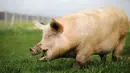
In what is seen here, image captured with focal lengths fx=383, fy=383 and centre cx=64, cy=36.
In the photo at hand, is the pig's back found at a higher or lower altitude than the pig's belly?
higher

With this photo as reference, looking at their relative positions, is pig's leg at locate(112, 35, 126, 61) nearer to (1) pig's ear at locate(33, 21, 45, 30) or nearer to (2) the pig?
(2) the pig

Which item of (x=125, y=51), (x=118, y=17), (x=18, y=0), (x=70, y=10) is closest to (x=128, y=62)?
(x=125, y=51)

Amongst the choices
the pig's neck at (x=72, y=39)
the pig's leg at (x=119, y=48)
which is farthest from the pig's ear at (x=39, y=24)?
the pig's leg at (x=119, y=48)

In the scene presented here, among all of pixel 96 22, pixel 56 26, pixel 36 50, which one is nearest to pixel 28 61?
pixel 36 50

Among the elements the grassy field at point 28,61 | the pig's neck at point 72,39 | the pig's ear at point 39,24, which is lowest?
the grassy field at point 28,61

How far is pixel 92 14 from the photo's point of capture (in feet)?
7.48

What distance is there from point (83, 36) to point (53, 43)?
0.58 ft

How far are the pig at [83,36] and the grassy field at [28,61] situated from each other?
0.05 meters

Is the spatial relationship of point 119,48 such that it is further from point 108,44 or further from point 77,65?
point 77,65

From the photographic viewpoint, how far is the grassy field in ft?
7.30

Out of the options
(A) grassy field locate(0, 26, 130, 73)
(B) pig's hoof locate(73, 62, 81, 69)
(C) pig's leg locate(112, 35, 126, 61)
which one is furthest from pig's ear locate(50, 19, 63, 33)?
(C) pig's leg locate(112, 35, 126, 61)

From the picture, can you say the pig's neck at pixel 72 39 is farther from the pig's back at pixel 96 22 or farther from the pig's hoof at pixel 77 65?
the pig's hoof at pixel 77 65

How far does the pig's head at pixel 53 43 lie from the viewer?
2.17 m

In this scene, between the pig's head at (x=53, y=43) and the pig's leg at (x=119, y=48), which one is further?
the pig's leg at (x=119, y=48)
